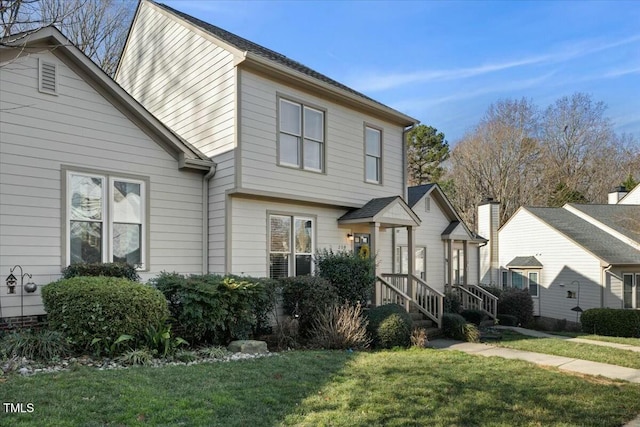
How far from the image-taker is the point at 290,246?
1148cm

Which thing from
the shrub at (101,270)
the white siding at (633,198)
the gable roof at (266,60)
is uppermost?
the gable roof at (266,60)

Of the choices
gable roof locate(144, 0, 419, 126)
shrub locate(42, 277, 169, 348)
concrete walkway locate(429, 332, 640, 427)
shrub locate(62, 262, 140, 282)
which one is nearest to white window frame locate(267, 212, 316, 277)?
shrub locate(62, 262, 140, 282)

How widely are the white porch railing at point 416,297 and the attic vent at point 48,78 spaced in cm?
846

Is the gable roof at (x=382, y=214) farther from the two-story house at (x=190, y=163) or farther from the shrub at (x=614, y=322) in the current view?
the shrub at (x=614, y=322)

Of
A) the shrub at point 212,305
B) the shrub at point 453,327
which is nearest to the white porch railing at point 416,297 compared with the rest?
the shrub at point 453,327

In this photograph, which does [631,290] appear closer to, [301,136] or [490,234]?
[490,234]

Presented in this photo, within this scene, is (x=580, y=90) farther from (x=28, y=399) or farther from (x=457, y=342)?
(x=28, y=399)

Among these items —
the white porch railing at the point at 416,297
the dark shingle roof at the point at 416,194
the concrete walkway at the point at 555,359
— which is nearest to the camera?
the concrete walkway at the point at 555,359

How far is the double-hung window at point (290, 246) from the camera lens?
11.1 m

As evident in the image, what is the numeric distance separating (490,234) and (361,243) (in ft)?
47.3

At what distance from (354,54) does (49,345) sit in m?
18.4

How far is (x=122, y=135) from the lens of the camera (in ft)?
31.3

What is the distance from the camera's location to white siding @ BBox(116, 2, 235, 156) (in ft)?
Result: 34.8

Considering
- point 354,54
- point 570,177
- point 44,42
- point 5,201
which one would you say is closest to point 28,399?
point 5,201
